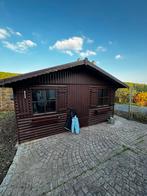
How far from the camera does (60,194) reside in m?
2.06

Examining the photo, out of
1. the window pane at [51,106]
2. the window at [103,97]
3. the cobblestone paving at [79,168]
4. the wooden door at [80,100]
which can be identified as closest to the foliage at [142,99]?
the window at [103,97]

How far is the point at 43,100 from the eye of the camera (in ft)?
14.4

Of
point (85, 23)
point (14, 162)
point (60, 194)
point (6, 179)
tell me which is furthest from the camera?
point (85, 23)

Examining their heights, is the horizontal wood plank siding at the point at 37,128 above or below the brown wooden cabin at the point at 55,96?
below

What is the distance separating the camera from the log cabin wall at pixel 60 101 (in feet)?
13.2

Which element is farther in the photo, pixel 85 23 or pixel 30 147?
pixel 85 23

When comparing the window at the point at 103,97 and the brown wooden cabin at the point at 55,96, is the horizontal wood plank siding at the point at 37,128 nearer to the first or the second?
the brown wooden cabin at the point at 55,96

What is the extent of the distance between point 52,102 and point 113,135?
3298 mm

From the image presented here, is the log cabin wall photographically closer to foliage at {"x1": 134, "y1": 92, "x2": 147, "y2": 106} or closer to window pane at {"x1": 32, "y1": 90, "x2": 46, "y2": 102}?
window pane at {"x1": 32, "y1": 90, "x2": 46, "y2": 102}

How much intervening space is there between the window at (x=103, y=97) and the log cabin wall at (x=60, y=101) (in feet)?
0.89

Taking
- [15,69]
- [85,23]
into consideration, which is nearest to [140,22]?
[85,23]

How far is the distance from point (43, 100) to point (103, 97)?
3905mm

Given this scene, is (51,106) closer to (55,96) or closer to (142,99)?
(55,96)

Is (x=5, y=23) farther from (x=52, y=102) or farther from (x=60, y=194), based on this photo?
(x=60, y=194)
